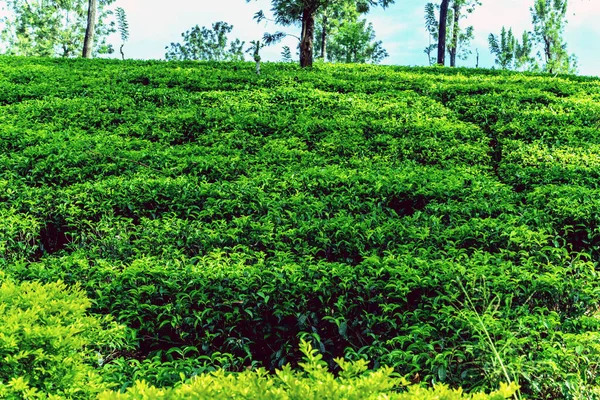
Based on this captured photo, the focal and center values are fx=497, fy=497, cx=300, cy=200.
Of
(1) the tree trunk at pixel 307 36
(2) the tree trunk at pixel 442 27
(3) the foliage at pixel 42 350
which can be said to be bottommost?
(3) the foliage at pixel 42 350

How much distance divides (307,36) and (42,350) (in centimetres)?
1384

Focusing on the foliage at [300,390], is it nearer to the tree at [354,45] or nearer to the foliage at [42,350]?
the foliage at [42,350]

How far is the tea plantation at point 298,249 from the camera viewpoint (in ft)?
10.4

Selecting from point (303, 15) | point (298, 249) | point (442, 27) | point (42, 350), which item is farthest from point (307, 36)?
point (42, 350)

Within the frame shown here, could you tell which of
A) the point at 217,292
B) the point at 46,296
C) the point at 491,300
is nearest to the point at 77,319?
the point at 46,296

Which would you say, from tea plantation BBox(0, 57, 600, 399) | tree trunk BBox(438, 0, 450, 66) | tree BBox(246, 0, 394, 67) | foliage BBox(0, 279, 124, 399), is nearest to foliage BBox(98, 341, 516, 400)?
tea plantation BBox(0, 57, 600, 399)

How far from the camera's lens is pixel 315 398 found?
1.99 meters

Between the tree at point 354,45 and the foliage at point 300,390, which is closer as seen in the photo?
the foliage at point 300,390

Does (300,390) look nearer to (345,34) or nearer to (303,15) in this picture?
(303,15)

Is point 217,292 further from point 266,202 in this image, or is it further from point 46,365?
point 266,202

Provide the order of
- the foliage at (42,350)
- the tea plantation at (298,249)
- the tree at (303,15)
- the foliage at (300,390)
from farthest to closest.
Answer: the tree at (303,15) → the tea plantation at (298,249) → the foliage at (42,350) → the foliage at (300,390)

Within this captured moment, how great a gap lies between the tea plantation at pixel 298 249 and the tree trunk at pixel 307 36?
5.05 metres

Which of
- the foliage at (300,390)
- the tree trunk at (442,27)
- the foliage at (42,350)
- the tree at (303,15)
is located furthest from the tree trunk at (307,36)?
the foliage at (300,390)

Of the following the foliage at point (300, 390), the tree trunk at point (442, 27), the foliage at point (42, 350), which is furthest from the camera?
the tree trunk at point (442, 27)
